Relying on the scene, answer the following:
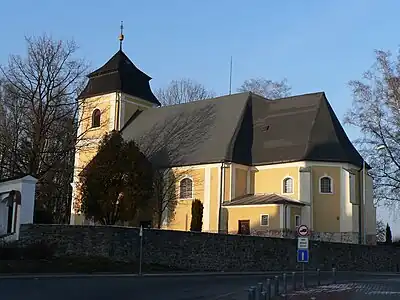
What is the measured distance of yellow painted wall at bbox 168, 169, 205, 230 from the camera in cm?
4878

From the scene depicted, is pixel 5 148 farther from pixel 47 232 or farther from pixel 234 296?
pixel 234 296

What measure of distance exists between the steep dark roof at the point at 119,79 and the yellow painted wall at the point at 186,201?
12.2m

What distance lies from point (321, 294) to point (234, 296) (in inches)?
124

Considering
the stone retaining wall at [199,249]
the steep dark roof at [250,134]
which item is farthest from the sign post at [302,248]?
the steep dark roof at [250,134]

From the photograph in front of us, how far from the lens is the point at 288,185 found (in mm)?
47188

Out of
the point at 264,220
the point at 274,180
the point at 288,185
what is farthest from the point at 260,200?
the point at 288,185

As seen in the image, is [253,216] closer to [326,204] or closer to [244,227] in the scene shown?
[244,227]

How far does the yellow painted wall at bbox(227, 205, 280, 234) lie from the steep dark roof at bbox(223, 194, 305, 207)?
0.37 metres

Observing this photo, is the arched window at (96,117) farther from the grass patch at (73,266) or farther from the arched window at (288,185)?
the grass patch at (73,266)

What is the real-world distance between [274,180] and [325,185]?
3.88 m

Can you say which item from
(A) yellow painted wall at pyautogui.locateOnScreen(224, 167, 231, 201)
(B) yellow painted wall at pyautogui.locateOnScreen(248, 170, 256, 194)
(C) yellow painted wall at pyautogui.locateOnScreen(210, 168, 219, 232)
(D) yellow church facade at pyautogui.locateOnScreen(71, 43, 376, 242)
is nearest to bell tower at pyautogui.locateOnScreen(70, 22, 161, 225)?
(D) yellow church facade at pyautogui.locateOnScreen(71, 43, 376, 242)

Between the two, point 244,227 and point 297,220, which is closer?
point 297,220

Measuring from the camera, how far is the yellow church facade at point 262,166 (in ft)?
150

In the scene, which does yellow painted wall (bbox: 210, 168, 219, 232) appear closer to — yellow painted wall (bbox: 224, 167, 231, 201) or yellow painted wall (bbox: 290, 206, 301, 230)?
yellow painted wall (bbox: 224, 167, 231, 201)
